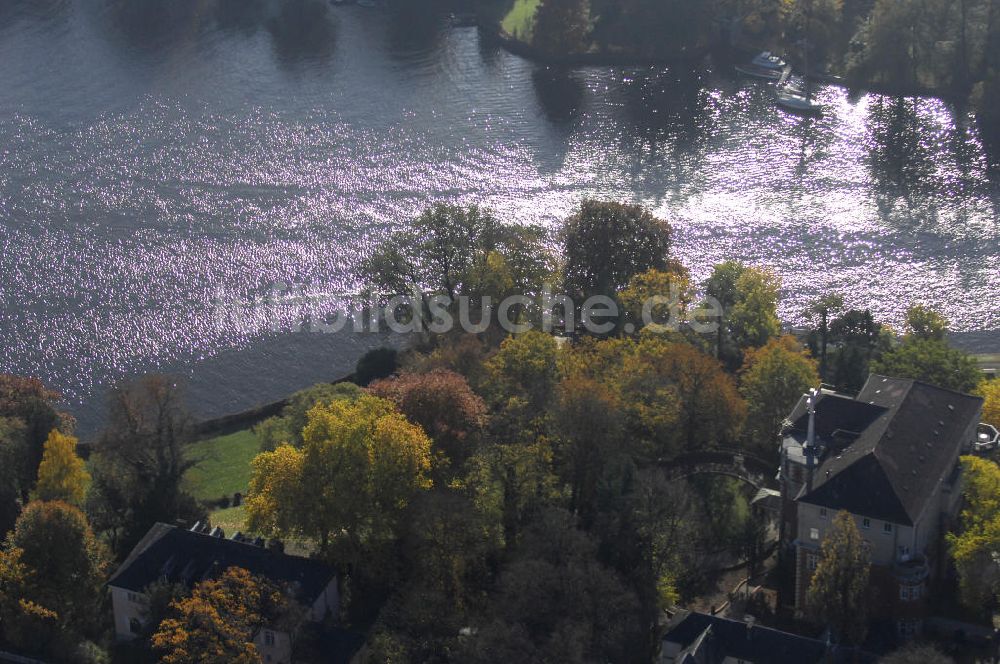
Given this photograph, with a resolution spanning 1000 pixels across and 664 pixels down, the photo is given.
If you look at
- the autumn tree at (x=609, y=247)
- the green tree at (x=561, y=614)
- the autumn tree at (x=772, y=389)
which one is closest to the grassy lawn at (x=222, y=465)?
the autumn tree at (x=609, y=247)

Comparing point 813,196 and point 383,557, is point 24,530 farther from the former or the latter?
point 813,196

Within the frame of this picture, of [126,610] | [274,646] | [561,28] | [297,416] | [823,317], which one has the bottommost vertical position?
[126,610]

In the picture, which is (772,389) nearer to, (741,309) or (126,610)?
(741,309)

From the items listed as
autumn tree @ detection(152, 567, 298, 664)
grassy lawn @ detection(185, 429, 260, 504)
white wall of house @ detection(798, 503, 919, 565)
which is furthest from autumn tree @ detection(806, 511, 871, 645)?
grassy lawn @ detection(185, 429, 260, 504)

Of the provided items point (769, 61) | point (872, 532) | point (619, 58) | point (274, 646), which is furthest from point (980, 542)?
point (619, 58)

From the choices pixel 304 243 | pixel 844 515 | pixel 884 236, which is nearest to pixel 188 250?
pixel 304 243
